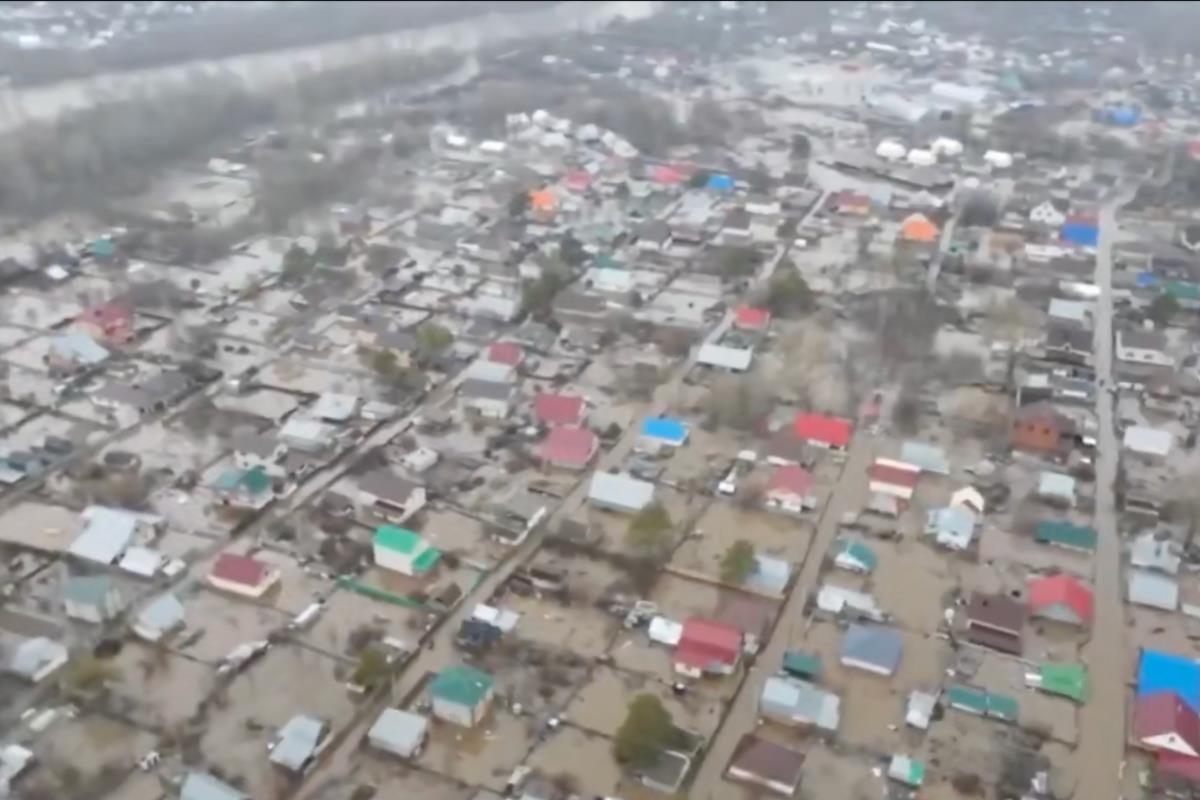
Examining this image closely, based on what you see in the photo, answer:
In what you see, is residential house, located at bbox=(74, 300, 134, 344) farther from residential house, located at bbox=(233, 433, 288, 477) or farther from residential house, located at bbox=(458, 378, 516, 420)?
residential house, located at bbox=(458, 378, 516, 420)

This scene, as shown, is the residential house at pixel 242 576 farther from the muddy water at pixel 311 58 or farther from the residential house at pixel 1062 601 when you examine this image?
the muddy water at pixel 311 58

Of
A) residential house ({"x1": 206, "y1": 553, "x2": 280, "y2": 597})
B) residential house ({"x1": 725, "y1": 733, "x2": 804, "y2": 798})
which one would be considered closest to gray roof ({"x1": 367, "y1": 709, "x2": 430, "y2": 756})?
residential house ({"x1": 206, "y1": 553, "x2": 280, "y2": 597})

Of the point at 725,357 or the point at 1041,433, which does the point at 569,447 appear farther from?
the point at 1041,433

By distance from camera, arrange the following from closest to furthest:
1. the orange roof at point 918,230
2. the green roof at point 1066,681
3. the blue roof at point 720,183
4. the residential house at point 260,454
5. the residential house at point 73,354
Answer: the green roof at point 1066,681, the residential house at point 260,454, the residential house at point 73,354, the orange roof at point 918,230, the blue roof at point 720,183

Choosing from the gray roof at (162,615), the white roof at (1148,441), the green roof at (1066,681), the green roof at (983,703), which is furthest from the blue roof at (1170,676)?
the gray roof at (162,615)

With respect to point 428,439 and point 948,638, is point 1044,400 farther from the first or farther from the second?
point 428,439

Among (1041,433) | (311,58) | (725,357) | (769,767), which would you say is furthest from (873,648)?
(311,58)
